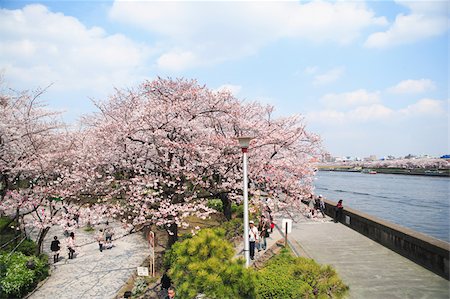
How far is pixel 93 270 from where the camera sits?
597 inches

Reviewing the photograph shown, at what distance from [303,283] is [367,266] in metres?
6.25

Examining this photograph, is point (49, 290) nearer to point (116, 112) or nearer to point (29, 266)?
point (29, 266)

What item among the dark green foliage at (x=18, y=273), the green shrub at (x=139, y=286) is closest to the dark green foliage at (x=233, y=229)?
the green shrub at (x=139, y=286)

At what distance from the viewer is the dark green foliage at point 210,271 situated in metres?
6.50

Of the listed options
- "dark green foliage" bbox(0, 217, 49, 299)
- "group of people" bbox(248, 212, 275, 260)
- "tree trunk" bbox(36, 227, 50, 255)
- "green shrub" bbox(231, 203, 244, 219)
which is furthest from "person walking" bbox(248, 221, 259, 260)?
"tree trunk" bbox(36, 227, 50, 255)

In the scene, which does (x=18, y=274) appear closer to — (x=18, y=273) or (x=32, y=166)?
(x=18, y=273)

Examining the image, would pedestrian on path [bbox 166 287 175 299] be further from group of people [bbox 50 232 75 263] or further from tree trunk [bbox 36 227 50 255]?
tree trunk [bbox 36 227 50 255]

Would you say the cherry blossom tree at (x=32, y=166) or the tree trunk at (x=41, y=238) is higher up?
the cherry blossom tree at (x=32, y=166)

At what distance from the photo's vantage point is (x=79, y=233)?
22703mm

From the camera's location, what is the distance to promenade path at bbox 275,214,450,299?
32.4 ft

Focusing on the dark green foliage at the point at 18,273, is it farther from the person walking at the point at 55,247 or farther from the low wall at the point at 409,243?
the low wall at the point at 409,243

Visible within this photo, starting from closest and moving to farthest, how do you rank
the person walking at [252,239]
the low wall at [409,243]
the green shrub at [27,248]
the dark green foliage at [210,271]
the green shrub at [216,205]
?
the dark green foliage at [210,271]
the low wall at [409,243]
the person walking at [252,239]
the green shrub at [27,248]
the green shrub at [216,205]

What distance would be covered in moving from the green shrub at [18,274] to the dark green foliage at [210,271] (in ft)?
32.0

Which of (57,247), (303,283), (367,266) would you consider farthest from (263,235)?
(57,247)
